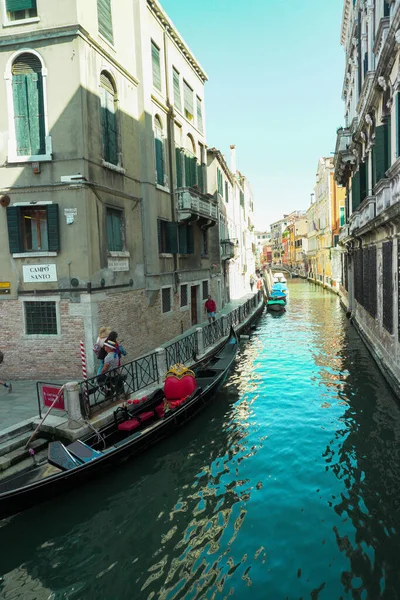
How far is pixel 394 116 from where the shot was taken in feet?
32.2

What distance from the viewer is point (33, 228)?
10.6 meters

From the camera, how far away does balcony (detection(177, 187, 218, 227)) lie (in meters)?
15.8

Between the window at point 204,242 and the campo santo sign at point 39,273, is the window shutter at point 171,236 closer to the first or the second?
the window at point 204,242

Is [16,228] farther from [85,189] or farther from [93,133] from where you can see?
[93,133]

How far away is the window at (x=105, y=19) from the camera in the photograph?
10.9 meters

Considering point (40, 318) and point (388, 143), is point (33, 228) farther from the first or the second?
point (388, 143)

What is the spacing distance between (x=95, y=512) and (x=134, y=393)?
3682mm

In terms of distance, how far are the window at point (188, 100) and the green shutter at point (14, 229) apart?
9882 mm

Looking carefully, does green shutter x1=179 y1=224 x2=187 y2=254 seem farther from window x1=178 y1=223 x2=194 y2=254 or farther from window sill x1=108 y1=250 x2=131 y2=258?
window sill x1=108 y1=250 x2=131 y2=258

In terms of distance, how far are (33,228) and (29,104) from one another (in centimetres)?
290

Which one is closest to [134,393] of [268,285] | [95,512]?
[95,512]

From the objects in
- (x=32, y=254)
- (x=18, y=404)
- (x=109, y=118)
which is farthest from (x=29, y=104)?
(x=18, y=404)

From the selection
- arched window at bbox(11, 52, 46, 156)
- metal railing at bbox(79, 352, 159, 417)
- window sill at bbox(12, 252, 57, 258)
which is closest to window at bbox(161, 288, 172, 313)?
metal railing at bbox(79, 352, 159, 417)

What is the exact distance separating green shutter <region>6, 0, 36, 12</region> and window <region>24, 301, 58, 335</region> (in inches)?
271
